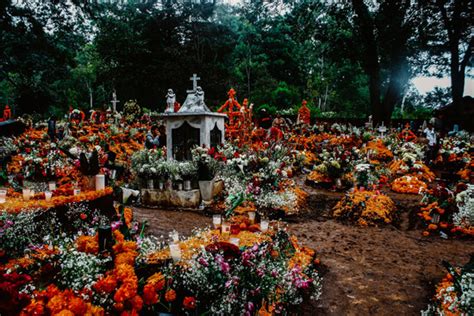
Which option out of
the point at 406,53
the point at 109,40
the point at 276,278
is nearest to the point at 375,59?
the point at 406,53

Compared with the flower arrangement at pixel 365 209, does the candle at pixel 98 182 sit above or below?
above

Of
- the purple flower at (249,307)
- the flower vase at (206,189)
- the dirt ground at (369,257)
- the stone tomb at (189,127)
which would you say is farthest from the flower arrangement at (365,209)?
the purple flower at (249,307)

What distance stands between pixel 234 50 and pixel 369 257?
32169 mm

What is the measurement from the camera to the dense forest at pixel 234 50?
1902 cm

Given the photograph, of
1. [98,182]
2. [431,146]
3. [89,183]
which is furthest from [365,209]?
[431,146]

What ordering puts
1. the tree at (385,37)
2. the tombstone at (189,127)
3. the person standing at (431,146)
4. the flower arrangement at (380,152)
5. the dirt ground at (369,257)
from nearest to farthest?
the dirt ground at (369,257) → the tombstone at (189,127) → the person standing at (431,146) → the flower arrangement at (380,152) → the tree at (385,37)

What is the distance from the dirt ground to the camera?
13.1 ft

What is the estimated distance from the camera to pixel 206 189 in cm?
855

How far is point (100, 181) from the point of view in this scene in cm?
595

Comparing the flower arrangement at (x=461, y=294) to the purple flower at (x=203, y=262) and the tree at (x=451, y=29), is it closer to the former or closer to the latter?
the purple flower at (x=203, y=262)

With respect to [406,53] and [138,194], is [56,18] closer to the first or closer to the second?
[138,194]

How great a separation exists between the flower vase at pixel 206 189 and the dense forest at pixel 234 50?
33.9 feet

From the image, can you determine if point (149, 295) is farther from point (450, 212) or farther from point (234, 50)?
point (234, 50)

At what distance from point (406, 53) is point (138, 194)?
21.0m
